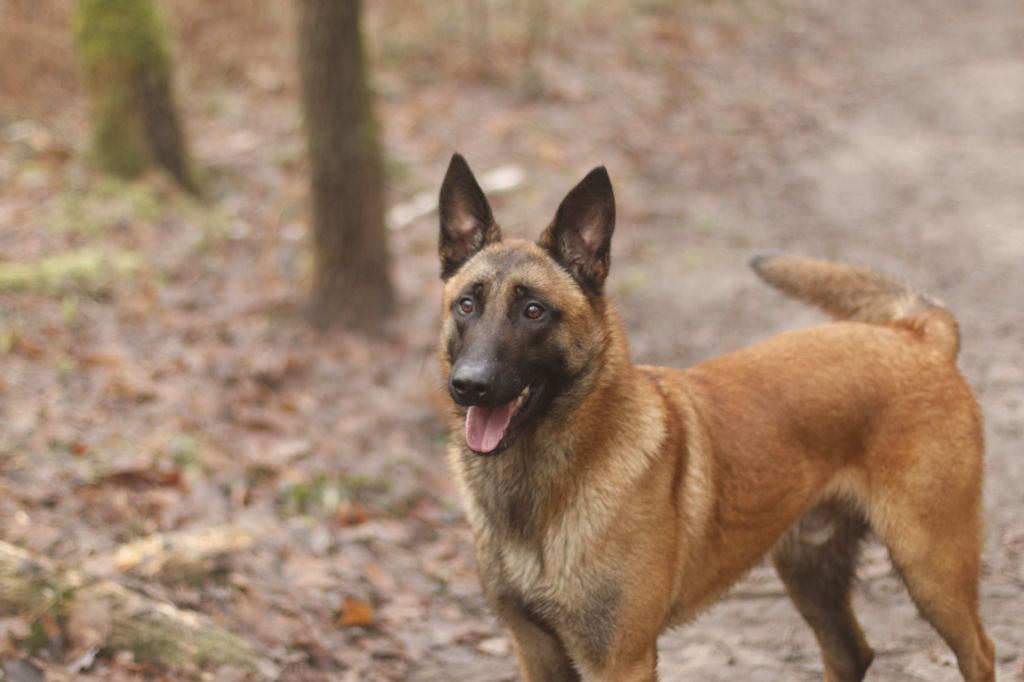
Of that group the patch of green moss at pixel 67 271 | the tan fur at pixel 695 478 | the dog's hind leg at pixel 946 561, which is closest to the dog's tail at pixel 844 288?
the tan fur at pixel 695 478

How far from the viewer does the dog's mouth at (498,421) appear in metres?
3.36

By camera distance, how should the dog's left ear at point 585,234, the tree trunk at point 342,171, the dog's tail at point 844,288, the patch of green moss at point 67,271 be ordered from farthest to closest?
the tree trunk at point 342,171 → the patch of green moss at point 67,271 → the dog's tail at point 844,288 → the dog's left ear at point 585,234

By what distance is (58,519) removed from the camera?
Answer: 15.4ft

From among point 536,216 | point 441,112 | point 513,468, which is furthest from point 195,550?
point 441,112

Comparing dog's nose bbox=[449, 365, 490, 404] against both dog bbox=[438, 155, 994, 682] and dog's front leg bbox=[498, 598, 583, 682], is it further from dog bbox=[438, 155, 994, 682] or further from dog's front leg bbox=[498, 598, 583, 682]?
dog's front leg bbox=[498, 598, 583, 682]

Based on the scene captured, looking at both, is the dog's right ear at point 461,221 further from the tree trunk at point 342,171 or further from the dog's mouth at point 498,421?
the tree trunk at point 342,171

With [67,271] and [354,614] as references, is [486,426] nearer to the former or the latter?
[354,614]

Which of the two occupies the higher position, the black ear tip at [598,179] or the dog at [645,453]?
the black ear tip at [598,179]

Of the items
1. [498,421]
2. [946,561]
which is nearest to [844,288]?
[946,561]

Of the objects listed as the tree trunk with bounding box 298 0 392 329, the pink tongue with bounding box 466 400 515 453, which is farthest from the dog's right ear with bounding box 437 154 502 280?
the tree trunk with bounding box 298 0 392 329

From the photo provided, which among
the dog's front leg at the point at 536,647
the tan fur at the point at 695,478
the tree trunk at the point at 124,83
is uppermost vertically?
the tree trunk at the point at 124,83

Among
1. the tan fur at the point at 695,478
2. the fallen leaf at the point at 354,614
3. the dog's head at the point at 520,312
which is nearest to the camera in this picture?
the dog's head at the point at 520,312

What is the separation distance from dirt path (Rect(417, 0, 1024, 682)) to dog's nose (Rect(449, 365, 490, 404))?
71.1 inches

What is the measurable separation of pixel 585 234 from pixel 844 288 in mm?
1335
